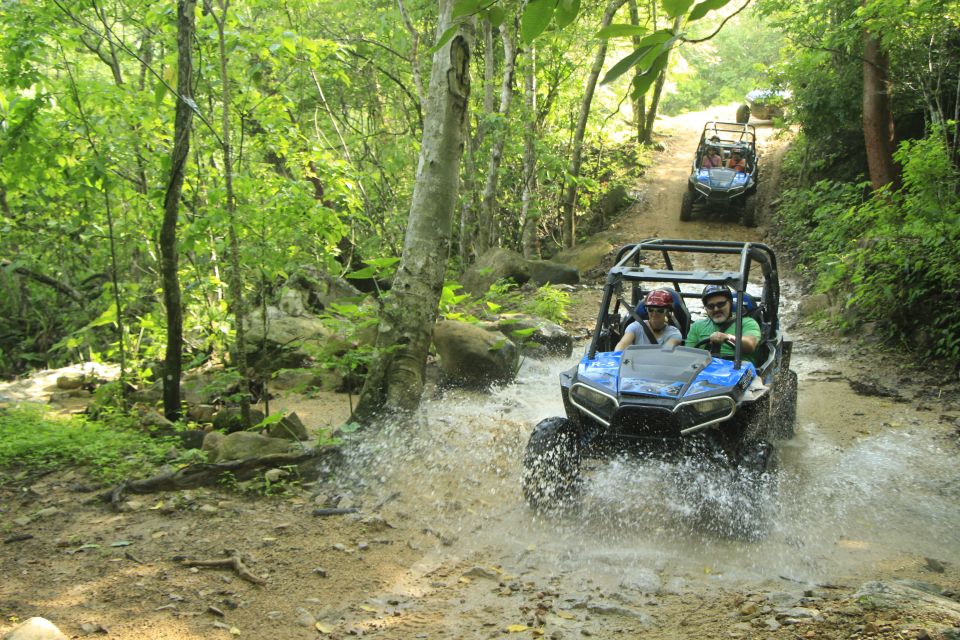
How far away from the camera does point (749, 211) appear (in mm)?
18406

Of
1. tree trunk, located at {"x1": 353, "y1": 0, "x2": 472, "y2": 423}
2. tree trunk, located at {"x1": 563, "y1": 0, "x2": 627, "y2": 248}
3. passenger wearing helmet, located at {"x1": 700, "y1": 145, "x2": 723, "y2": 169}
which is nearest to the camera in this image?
tree trunk, located at {"x1": 353, "y1": 0, "x2": 472, "y2": 423}

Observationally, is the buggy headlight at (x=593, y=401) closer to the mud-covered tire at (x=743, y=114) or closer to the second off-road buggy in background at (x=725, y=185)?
the second off-road buggy in background at (x=725, y=185)

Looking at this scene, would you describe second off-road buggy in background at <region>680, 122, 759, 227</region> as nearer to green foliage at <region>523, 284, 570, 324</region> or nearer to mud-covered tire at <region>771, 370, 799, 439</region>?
green foliage at <region>523, 284, 570, 324</region>

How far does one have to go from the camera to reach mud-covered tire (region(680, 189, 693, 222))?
1877 centimetres

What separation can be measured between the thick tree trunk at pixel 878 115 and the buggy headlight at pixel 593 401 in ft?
35.5

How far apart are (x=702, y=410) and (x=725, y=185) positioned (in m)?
14.3

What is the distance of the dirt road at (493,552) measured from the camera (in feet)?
11.9

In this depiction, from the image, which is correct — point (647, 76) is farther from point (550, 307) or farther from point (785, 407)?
point (550, 307)

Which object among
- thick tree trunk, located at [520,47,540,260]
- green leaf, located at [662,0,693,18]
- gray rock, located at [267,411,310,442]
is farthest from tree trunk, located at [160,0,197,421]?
thick tree trunk, located at [520,47,540,260]

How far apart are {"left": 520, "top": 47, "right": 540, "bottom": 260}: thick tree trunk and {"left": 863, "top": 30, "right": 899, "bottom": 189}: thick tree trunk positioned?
20.0 feet

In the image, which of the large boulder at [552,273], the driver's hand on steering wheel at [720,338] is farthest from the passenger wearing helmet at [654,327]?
the large boulder at [552,273]

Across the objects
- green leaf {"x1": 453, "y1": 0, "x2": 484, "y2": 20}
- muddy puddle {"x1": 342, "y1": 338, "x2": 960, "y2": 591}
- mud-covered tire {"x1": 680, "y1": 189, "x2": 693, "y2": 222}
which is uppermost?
mud-covered tire {"x1": 680, "y1": 189, "x2": 693, "y2": 222}

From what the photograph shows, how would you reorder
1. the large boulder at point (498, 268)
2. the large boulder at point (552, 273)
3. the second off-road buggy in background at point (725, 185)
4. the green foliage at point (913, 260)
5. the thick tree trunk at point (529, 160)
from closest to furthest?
the green foliage at point (913, 260)
the large boulder at point (498, 268)
the thick tree trunk at point (529, 160)
the large boulder at point (552, 273)
the second off-road buggy in background at point (725, 185)

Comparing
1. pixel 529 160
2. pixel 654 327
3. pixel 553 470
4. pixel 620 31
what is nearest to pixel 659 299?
pixel 654 327
